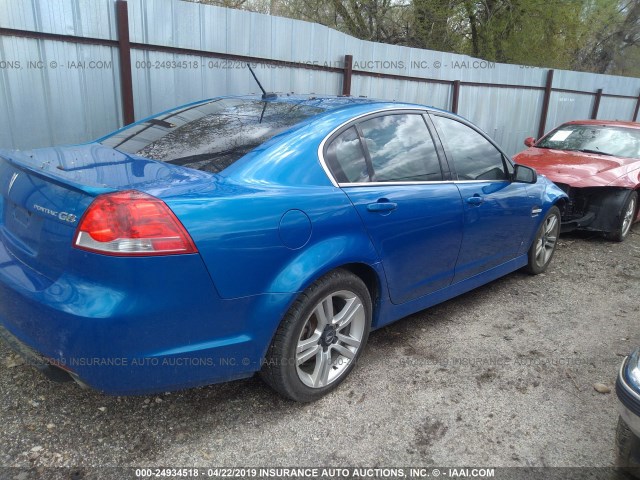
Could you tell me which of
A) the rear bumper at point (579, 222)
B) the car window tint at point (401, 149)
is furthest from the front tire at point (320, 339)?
the rear bumper at point (579, 222)

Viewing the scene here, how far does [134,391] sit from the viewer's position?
7.14 feet

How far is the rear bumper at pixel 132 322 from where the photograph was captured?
6.57 ft

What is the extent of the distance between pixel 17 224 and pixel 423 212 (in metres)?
2.15

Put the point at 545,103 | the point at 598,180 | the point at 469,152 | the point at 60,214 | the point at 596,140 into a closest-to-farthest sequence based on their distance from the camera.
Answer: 1. the point at 60,214
2. the point at 469,152
3. the point at 598,180
4. the point at 596,140
5. the point at 545,103

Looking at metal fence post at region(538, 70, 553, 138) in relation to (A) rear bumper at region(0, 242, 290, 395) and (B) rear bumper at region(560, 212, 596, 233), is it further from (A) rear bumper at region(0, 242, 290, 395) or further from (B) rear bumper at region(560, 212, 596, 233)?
(A) rear bumper at region(0, 242, 290, 395)

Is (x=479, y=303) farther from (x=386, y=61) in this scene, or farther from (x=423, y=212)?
(x=386, y=61)

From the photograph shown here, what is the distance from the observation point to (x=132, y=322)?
2.02 meters

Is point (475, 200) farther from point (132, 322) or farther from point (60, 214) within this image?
point (60, 214)

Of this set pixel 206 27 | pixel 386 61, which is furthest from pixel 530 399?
pixel 386 61

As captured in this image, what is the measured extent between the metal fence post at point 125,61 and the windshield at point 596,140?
555 cm

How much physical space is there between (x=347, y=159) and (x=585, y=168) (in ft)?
14.5

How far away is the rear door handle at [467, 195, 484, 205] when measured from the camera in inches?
137

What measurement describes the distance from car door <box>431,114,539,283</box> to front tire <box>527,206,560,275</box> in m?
0.49

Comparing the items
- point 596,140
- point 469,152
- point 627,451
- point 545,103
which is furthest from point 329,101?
point 545,103
